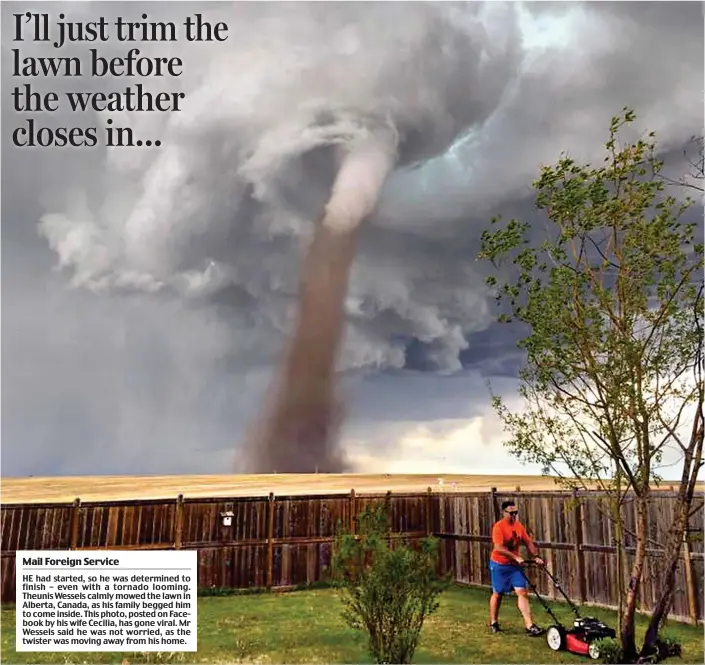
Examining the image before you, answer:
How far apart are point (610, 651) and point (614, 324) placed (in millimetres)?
3130

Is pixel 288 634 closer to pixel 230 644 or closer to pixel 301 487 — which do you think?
pixel 230 644

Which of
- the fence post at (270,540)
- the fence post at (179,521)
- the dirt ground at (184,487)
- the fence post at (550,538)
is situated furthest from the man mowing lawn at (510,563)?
the dirt ground at (184,487)

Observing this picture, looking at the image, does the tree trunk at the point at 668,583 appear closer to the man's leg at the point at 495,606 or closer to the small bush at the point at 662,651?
the small bush at the point at 662,651

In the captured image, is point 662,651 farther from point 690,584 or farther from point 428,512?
point 428,512

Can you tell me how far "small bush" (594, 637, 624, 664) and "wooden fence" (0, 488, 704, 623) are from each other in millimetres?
1871

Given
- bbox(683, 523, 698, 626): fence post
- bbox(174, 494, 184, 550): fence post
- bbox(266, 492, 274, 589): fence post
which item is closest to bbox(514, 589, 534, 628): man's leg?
bbox(683, 523, 698, 626): fence post

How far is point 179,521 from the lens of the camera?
10.4 metres

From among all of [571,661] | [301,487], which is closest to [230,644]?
[571,661]

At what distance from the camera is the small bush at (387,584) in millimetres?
5949

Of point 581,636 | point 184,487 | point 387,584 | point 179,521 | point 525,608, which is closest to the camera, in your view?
point 387,584

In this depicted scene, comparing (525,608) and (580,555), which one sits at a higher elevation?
A: (580,555)

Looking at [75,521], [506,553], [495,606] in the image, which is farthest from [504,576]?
[75,521]

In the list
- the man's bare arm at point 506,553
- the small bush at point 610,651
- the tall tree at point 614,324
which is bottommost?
the small bush at point 610,651

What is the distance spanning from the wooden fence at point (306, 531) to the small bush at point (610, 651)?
73.7 inches
